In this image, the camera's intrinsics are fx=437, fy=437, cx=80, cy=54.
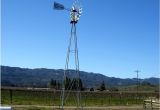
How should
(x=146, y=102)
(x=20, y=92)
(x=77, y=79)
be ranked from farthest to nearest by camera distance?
1. (x=20, y=92)
2. (x=146, y=102)
3. (x=77, y=79)

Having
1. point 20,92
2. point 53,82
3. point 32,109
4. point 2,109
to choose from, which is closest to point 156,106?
point 32,109

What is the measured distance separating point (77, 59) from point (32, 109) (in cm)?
919

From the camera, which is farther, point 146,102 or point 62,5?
point 146,102

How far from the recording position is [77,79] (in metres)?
19.7

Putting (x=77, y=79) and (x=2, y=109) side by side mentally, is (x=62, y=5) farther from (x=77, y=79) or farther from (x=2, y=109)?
(x=2, y=109)

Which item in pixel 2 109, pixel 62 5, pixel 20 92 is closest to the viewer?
pixel 2 109

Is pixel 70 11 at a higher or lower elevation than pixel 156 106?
higher

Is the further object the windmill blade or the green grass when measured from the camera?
the green grass

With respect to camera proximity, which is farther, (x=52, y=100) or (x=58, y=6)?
(x=52, y=100)

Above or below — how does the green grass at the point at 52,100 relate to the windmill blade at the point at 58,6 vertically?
below

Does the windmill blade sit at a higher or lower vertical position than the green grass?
higher

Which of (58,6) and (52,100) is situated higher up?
(58,6)

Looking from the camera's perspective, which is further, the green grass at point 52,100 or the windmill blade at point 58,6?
the green grass at point 52,100

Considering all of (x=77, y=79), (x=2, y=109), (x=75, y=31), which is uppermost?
(x=75, y=31)
